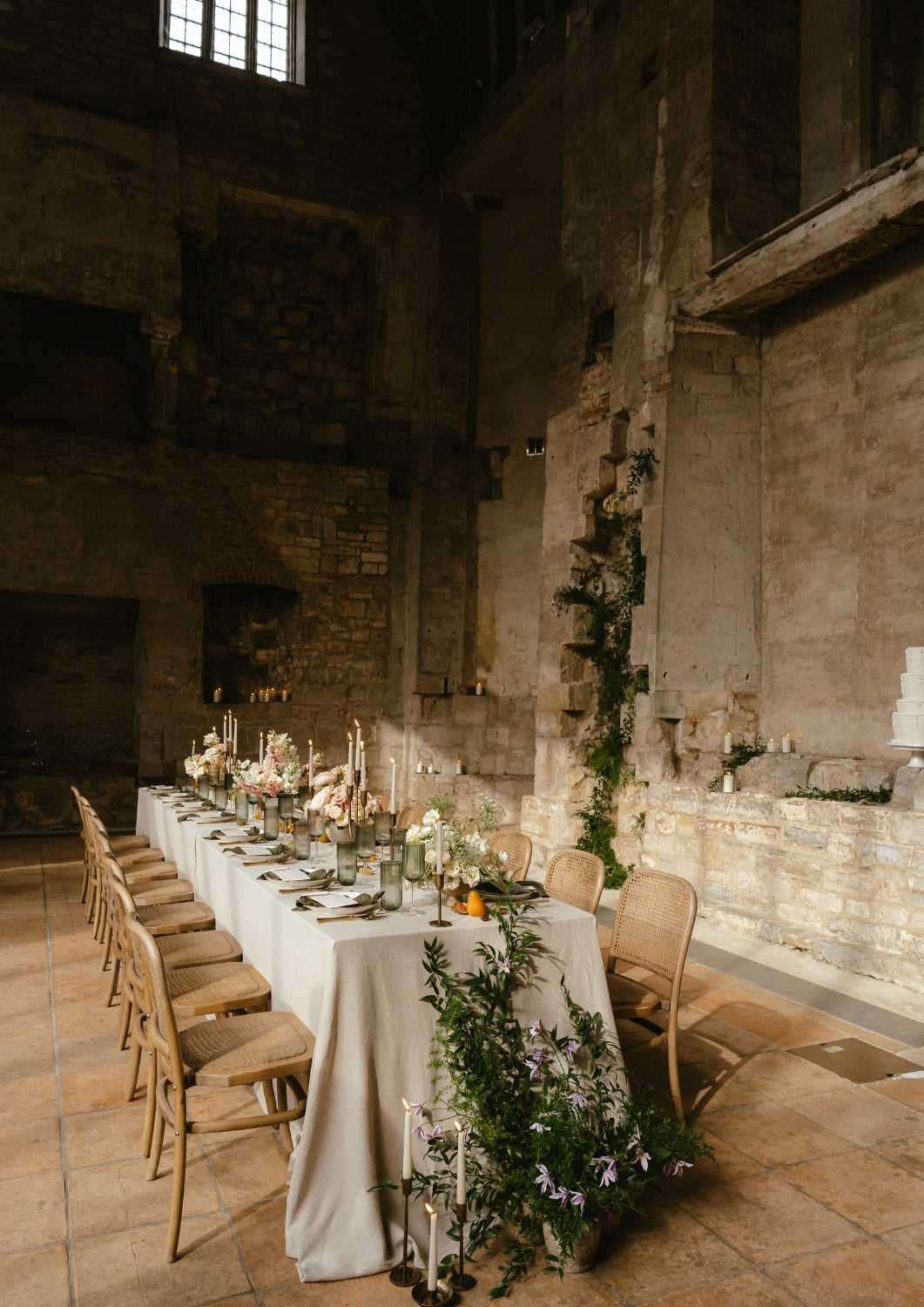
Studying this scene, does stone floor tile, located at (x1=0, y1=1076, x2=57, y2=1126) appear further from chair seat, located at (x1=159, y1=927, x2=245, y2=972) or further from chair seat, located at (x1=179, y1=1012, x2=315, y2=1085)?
chair seat, located at (x1=179, y1=1012, x2=315, y2=1085)

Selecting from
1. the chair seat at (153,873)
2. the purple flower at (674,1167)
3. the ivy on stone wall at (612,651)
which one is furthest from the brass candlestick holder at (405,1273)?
the ivy on stone wall at (612,651)

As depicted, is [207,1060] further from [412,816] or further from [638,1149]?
[412,816]

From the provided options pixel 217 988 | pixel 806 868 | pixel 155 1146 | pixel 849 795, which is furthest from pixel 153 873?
pixel 849 795

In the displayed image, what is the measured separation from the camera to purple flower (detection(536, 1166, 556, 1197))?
2250 mm

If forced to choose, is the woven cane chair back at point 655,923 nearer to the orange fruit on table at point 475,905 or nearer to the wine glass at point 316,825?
the orange fruit on table at point 475,905

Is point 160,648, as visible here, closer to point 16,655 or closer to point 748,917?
point 16,655

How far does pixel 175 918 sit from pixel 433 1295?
231 cm

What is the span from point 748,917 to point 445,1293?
3796 mm

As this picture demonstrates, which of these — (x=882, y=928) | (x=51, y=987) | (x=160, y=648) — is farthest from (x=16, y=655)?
(x=882, y=928)

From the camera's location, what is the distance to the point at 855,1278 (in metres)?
2.31

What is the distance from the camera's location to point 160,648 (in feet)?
30.5

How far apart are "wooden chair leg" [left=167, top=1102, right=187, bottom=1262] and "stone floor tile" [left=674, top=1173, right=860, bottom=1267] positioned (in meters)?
1.34

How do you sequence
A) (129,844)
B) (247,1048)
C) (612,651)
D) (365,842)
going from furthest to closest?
(612,651), (129,844), (365,842), (247,1048)

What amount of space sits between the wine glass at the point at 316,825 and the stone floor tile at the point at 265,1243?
56.8 inches
